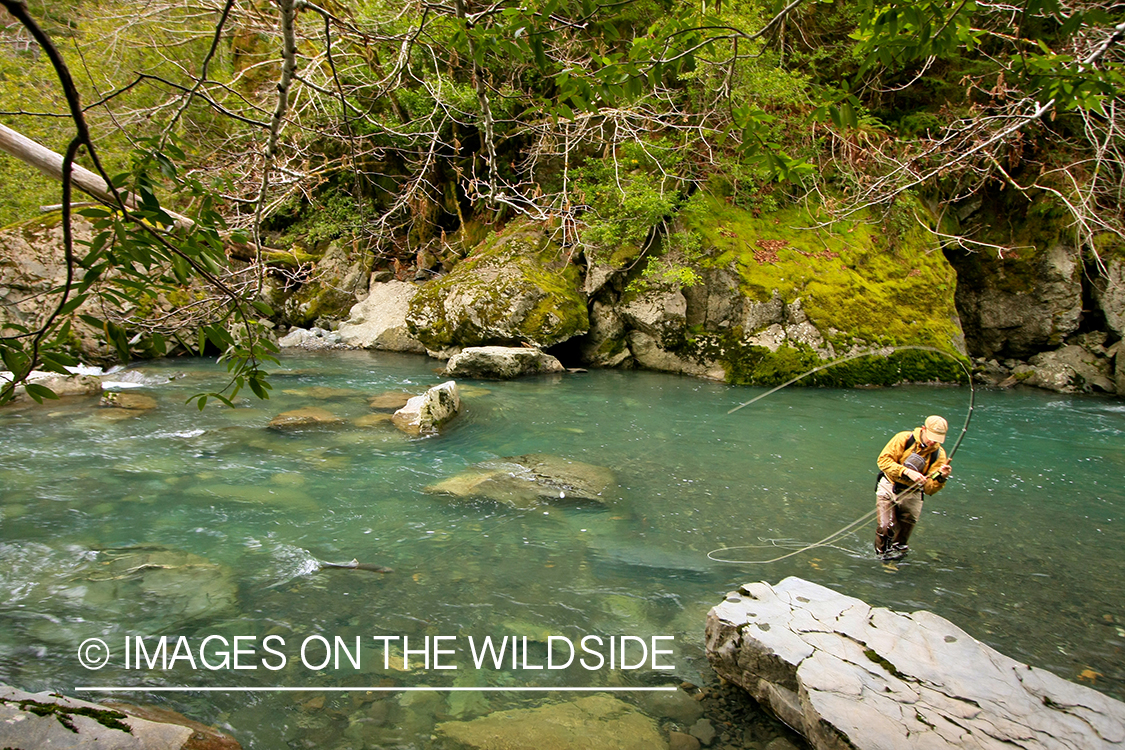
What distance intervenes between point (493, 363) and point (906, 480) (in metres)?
8.37

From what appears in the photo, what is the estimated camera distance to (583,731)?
10.2ft

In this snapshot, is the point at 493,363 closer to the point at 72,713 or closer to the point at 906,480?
the point at 906,480

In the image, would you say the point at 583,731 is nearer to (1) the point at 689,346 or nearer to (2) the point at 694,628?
(2) the point at 694,628

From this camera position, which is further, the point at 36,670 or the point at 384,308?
the point at 384,308

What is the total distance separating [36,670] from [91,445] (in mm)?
4885

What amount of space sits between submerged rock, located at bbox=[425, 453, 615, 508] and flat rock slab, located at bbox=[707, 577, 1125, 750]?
8.98 feet

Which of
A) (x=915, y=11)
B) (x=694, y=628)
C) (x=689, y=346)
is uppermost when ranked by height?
(x=915, y=11)

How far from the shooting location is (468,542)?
208 inches

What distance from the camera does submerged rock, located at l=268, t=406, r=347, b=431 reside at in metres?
8.37

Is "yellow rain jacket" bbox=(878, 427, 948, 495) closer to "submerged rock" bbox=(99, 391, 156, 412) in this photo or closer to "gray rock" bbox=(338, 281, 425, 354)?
"submerged rock" bbox=(99, 391, 156, 412)

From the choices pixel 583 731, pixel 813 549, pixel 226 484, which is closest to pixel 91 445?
pixel 226 484

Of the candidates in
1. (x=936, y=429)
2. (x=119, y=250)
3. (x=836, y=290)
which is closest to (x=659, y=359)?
(x=836, y=290)

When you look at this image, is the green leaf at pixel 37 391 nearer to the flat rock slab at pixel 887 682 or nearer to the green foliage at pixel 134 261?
the green foliage at pixel 134 261

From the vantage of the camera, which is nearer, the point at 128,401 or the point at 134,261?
the point at 134,261
